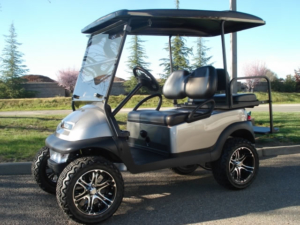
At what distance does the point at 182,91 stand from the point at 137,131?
0.92m

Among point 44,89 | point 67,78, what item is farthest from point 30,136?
point 67,78

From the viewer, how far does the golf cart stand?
3160mm

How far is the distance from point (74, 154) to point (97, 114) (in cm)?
49

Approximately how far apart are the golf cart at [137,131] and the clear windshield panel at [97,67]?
13 millimetres

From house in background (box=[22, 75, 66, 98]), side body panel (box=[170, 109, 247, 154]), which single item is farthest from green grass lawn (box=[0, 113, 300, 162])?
house in background (box=[22, 75, 66, 98])

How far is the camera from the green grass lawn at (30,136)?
5512 mm

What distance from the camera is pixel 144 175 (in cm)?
483

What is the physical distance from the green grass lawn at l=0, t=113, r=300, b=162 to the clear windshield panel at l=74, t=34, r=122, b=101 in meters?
2.07

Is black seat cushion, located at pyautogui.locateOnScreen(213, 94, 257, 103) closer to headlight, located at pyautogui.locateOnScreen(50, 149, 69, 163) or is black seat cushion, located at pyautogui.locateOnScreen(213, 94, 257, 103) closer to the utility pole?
headlight, located at pyautogui.locateOnScreen(50, 149, 69, 163)

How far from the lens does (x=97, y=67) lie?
12.4 ft

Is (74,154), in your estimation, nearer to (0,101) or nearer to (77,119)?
(77,119)

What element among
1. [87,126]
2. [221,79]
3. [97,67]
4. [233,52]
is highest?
[233,52]

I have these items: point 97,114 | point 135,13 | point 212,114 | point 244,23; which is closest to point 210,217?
point 212,114

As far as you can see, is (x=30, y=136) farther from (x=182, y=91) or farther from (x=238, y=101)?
(x=238, y=101)
